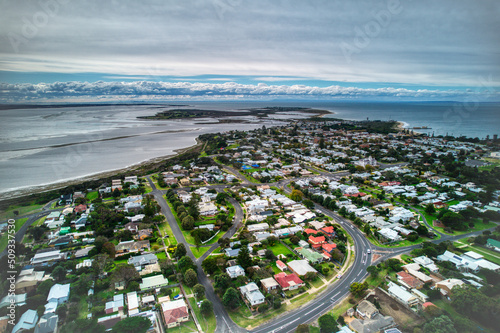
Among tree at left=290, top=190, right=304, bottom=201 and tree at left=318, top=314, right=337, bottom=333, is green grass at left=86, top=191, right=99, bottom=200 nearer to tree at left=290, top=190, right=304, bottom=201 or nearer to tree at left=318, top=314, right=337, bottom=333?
tree at left=290, top=190, right=304, bottom=201

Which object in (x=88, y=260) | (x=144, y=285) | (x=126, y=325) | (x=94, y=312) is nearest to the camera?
(x=126, y=325)

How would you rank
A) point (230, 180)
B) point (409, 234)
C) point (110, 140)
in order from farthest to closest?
point (110, 140) < point (230, 180) < point (409, 234)

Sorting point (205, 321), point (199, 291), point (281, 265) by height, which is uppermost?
point (199, 291)

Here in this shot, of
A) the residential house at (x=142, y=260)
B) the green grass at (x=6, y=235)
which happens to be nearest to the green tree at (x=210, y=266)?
the residential house at (x=142, y=260)

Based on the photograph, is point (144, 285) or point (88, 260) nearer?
point (144, 285)

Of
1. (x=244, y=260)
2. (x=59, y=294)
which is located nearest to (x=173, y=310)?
(x=244, y=260)

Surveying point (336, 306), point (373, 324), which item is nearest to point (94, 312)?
point (336, 306)

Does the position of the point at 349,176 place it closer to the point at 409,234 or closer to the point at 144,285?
the point at 409,234

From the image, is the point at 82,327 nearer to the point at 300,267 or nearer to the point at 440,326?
the point at 300,267
